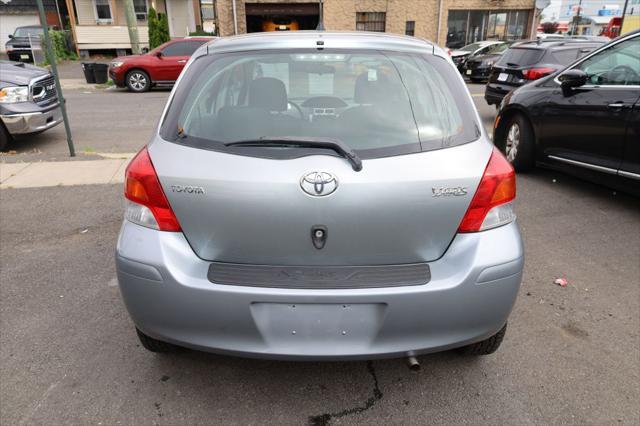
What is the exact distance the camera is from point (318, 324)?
203 cm

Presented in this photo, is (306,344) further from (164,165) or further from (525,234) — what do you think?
(525,234)

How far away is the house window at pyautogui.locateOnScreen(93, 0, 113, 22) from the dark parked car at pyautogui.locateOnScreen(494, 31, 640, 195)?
30084mm

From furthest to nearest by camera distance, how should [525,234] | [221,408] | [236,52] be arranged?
[525,234] < [236,52] < [221,408]

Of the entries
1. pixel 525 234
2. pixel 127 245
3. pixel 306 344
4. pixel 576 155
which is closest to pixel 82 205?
pixel 127 245

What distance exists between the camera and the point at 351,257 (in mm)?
2111

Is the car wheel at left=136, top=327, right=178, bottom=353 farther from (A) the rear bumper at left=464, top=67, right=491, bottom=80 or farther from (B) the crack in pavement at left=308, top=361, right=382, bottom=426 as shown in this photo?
(A) the rear bumper at left=464, top=67, right=491, bottom=80

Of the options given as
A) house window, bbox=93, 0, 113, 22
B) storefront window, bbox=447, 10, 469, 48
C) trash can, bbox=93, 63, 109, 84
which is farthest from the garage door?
storefront window, bbox=447, 10, 469, 48

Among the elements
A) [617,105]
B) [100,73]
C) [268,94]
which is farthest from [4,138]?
[100,73]

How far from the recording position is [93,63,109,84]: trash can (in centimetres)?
1803

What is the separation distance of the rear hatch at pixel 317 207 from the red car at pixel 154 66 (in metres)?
15.1

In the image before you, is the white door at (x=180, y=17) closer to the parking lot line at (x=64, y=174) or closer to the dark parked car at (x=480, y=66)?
the dark parked car at (x=480, y=66)

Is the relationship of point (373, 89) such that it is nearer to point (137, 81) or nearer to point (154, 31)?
point (137, 81)

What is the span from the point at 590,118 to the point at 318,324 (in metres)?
4.26

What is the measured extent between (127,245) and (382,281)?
3.72 feet
